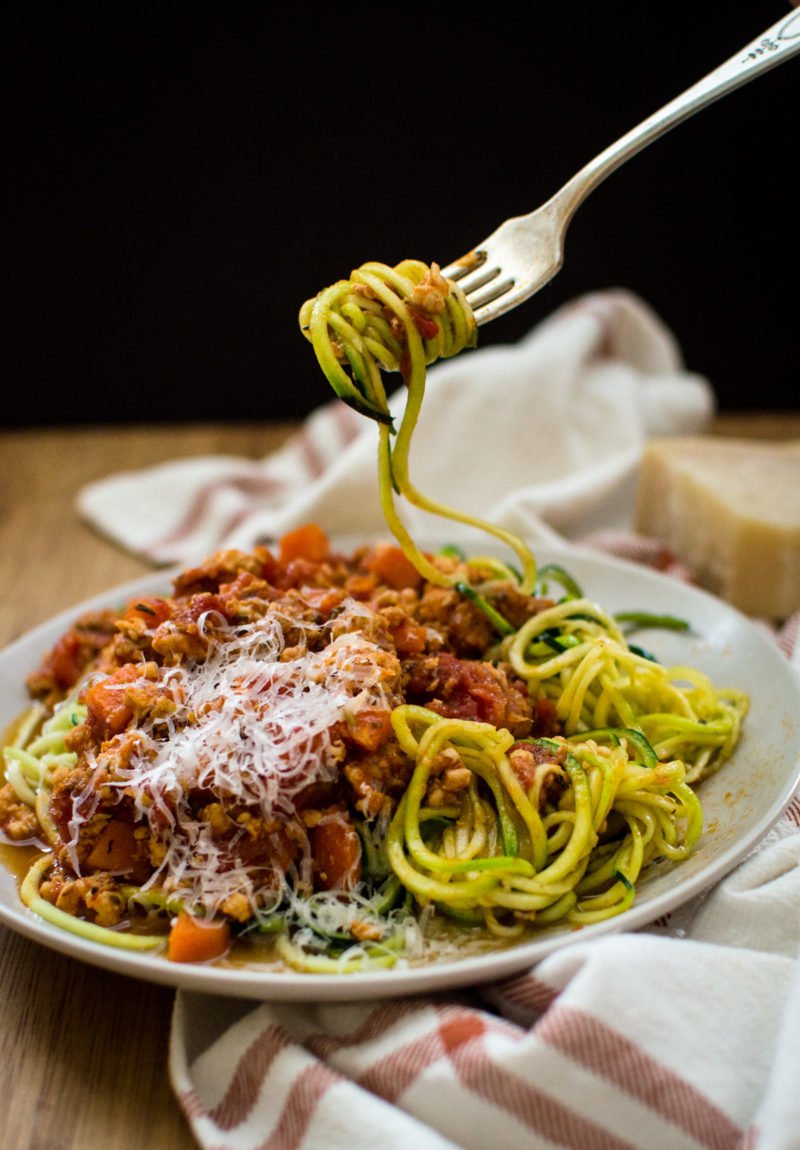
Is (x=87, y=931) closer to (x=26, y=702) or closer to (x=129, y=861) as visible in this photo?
(x=129, y=861)

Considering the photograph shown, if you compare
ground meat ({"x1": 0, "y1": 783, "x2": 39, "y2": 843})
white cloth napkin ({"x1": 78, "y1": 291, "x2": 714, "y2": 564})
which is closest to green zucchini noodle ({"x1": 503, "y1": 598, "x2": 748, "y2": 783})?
ground meat ({"x1": 0, "y1": 783, "x2": 39, "y2": 843})

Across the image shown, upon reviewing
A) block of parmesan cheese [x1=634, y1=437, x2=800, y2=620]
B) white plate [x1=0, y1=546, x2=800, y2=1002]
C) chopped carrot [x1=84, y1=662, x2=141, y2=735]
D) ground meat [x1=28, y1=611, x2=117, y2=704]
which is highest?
chopped carrot [x1=84, y1=662, x2=141, y2=735]

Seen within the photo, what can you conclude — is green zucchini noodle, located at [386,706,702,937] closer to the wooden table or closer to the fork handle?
the wooden table

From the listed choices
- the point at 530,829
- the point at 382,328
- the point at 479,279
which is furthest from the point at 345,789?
the point at 479,279

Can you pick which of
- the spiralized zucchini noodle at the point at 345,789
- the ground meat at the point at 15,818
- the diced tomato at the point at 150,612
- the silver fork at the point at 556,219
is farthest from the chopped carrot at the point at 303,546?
the ground meat at the point at 15,818

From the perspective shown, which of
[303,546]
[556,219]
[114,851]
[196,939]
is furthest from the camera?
[303,546]

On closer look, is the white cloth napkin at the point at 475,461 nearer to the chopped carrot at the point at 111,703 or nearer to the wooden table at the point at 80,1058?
the chopped carrot at the point at 111,703

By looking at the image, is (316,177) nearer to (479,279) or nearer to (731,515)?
(731,515)
